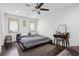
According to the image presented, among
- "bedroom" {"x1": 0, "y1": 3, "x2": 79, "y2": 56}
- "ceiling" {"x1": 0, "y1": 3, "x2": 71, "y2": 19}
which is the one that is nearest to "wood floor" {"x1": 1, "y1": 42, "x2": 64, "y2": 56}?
"bedroom" {"x1": 0, "y1": 3, "x2": 79, "y2": 56}

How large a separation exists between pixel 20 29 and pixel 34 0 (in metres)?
1.35

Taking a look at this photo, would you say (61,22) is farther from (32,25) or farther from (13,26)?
(13,26)

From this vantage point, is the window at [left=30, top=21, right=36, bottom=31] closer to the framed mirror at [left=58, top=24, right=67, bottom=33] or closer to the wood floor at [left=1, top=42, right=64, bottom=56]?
the wood floor at [left=1, top=42, right=64, bottom=56]

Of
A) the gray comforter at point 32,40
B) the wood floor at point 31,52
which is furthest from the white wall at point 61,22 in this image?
the wood floor at point 31,52

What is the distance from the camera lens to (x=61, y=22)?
9.67 feet

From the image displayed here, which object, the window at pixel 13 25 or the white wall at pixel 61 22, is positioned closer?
the window at pixel 13 25

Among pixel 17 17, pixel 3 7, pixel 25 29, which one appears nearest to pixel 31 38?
pixel 25 29

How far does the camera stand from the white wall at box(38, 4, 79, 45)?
8.62 feet

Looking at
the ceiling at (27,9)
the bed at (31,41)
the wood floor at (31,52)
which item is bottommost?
the wood floor at (31,52)

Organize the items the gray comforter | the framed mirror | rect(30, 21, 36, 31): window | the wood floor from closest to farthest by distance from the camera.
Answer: the wood floor → rect(30, 21, 36, 31): window → the framed mirror → the gray comforter

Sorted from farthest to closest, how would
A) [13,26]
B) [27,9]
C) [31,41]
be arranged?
[31,41] < [27,9] < [13,26]

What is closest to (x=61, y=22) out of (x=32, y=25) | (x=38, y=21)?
(x=38, y=21)

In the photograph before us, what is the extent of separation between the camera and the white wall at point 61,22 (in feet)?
8.62

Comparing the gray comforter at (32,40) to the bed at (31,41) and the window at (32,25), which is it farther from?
the window at (32,25)
